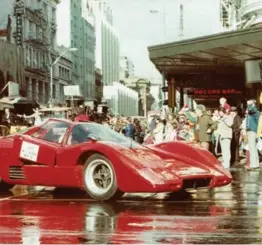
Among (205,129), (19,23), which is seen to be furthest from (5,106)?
(19,23)

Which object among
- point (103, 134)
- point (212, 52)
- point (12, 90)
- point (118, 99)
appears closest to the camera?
point (103, 134)

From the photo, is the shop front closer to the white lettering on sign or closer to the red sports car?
the red sports car

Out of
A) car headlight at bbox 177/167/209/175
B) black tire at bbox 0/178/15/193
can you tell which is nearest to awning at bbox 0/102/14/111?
black tire at bbox 0/178/15/193

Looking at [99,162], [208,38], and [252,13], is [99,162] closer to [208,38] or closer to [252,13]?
[208,38]

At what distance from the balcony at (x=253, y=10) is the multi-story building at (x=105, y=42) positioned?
109860mm

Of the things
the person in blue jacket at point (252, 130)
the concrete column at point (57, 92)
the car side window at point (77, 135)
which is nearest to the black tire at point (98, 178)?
the car side window at point (77, 135)

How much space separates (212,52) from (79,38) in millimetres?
87372

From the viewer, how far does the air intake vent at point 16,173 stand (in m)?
10.4

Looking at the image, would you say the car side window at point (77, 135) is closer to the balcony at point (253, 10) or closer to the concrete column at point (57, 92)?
the balcony at point (253, 10)

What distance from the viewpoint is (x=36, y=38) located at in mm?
75875

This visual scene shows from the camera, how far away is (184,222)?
7438mm

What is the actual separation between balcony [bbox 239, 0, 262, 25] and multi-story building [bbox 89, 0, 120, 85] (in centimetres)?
10986

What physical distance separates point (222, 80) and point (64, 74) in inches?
2365

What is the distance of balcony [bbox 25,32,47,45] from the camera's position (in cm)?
7350
